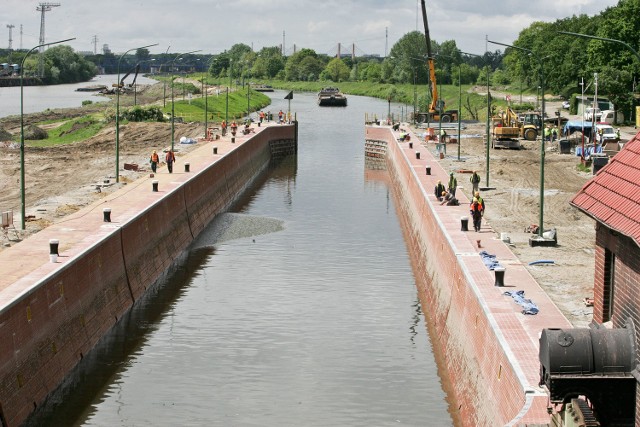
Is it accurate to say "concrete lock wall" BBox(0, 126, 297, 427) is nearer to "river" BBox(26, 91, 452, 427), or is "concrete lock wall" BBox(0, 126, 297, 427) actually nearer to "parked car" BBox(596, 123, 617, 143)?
"river" BBox(26, 91, 452, 427)

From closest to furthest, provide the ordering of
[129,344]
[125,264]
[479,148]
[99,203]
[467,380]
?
1. [467,380]
2. [129,344]
3. [125,264]
4. [99,203]
5. [479,148]

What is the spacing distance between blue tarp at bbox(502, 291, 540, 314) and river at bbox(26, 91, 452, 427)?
Answer: 10.6 ft

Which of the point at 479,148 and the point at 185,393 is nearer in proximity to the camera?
the point at 185,393

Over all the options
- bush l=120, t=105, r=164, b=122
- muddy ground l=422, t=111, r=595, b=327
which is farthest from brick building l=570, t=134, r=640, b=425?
bush l=120, t=105, r=164, b=122

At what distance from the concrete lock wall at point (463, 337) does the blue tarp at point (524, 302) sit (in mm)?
981

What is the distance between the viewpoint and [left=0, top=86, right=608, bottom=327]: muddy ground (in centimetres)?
3500

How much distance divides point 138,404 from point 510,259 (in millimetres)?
12954

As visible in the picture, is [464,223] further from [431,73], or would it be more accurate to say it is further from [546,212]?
[431,73]

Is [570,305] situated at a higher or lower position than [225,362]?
higher

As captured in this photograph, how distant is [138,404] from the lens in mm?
28469

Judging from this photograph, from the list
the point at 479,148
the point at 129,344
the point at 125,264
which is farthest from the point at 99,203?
the point at 479,148

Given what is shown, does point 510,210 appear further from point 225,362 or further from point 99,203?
point 225,362

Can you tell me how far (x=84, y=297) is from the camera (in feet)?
108

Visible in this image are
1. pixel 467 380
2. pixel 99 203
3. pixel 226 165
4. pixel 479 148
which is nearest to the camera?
pixel 467 380
